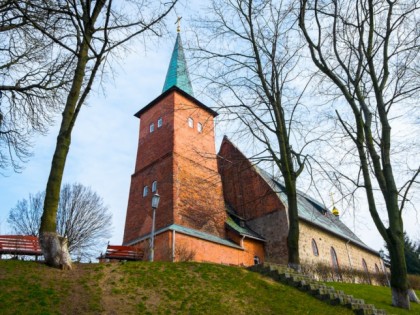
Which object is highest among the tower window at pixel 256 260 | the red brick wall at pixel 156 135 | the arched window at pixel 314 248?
the red brick wall at pixel 156 135

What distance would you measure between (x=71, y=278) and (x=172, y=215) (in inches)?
482

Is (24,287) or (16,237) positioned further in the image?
(16,237)

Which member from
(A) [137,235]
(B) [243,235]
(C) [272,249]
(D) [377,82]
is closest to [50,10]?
(D) [377,82]

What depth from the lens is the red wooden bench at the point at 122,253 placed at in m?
18.0

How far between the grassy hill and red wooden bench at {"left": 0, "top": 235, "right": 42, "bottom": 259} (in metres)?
3.52

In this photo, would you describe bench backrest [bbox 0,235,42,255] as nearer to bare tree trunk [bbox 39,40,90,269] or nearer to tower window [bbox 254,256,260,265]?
bare tree trunk [bbox 39,40,90,269]

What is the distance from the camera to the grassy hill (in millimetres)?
7562

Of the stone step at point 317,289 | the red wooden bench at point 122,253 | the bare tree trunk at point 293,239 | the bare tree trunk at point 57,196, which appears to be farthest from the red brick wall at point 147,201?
the bare tree trunk at point 57,196

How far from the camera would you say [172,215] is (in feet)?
69.1

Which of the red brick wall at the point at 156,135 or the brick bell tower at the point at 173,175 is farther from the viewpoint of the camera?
the red brick wall at the point at 156,135

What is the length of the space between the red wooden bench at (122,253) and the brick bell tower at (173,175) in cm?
142

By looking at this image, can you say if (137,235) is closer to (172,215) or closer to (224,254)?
(172,215)

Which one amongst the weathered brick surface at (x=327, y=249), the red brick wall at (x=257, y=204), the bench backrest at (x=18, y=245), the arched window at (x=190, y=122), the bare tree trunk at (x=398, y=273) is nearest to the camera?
the bare tree trunk at (x=398, y=273)

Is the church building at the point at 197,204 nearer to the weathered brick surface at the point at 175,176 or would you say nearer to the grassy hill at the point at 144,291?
the weathered brick surface at the point at 175,176
